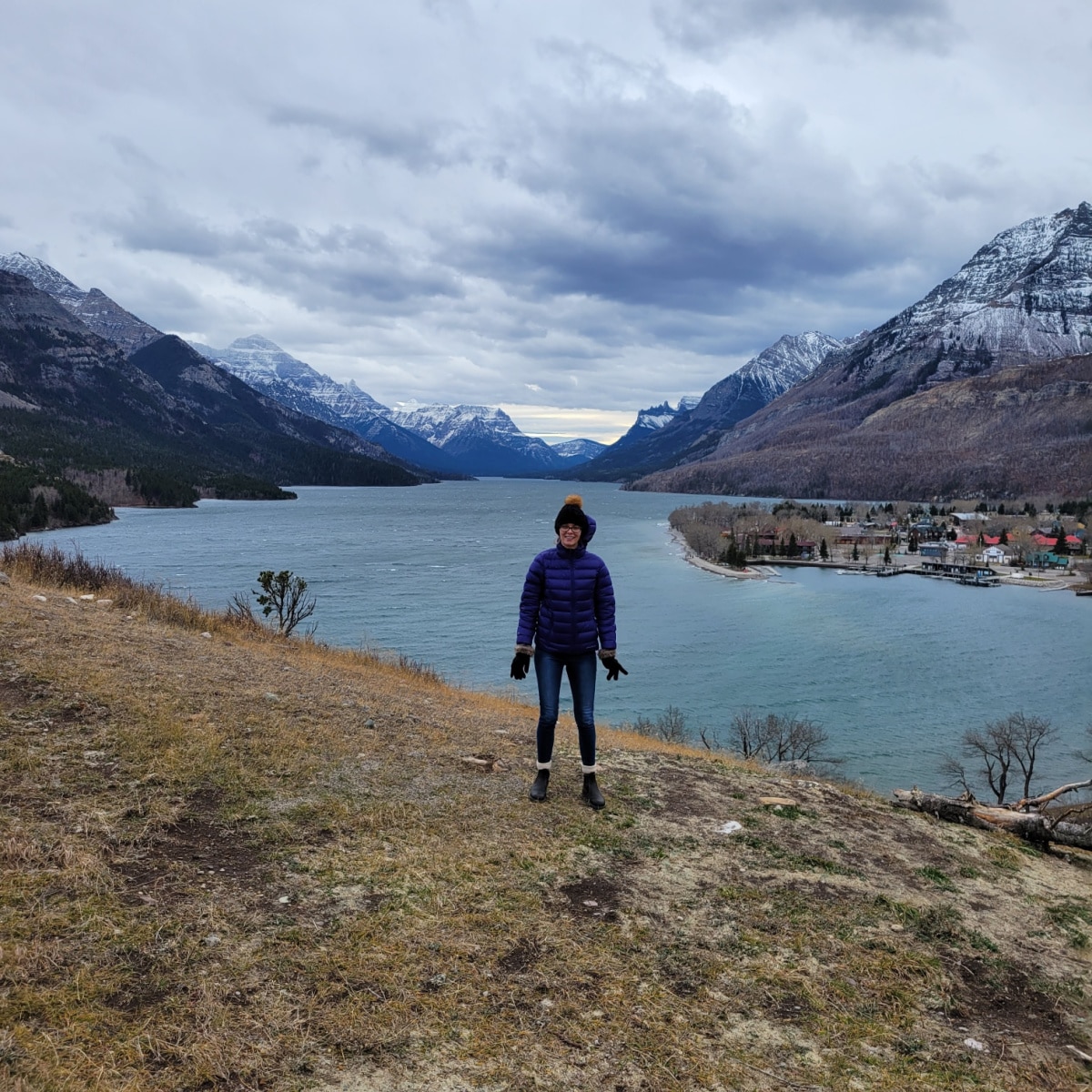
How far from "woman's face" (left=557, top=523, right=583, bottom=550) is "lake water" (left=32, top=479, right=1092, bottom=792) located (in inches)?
902

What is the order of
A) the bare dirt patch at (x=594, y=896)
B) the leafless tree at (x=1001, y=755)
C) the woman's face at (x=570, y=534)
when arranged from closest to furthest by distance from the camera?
1. the bare dirt patch at (x=594, y=896)
2. the woman's face at (x=570, y=534)
3. the leafless tree at (x=1001, y=755)

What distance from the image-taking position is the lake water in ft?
132

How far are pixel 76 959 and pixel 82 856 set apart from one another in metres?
1.13

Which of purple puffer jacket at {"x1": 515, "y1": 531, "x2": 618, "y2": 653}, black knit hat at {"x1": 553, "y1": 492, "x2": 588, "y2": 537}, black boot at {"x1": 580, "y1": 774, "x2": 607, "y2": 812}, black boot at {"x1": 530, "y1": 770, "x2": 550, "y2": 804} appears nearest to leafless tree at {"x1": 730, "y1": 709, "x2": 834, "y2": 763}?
black boot at {"x1": 580, "y1": 774, "x2": 607, "y2": 812}

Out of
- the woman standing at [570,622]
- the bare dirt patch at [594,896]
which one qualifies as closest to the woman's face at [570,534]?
the woman standing at [570,622]

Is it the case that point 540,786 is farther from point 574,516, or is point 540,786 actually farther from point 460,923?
point 574,516

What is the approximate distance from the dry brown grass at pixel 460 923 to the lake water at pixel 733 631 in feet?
69.8

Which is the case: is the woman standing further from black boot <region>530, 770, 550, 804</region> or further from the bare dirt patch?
the bare dirt patch

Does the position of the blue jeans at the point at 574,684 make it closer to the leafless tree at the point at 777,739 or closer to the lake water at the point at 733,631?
the lake water at the point at 733,631

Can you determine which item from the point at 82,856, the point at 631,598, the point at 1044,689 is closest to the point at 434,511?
the point at 631,598

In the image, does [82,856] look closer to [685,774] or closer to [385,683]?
[685,774]

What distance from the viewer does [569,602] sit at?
747 centimetres

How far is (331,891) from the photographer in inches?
209

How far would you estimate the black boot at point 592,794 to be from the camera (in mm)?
7625
